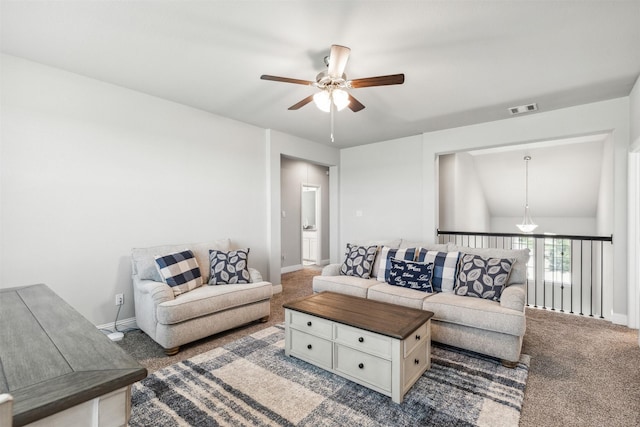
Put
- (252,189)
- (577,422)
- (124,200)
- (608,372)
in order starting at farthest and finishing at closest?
1. (252,189)
2. (124,200)
3. (608,372)
4. (577,422)

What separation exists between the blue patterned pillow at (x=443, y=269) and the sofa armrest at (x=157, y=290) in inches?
104

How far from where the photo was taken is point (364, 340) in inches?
85.9

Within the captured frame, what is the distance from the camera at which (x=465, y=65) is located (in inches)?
107

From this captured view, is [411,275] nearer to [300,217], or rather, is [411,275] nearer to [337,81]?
[337,81]

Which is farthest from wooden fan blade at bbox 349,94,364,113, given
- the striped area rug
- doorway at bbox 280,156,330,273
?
doorway at bbox 280,156,330,273

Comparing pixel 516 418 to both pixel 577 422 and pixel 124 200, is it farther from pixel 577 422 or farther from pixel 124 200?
pixel 124 200

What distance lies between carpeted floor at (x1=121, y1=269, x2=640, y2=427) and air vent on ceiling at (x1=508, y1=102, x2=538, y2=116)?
2520 mm

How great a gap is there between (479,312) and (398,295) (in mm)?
738

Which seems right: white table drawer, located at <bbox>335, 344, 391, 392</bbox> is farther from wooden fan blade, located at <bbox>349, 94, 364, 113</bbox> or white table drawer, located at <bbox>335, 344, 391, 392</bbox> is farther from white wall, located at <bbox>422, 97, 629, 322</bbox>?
white wall, located at <bbox>422, 97, 629, 322</bbox>

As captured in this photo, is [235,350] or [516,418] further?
[235,350]

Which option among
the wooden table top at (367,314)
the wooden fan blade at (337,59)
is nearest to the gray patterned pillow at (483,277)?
the wooden table top at (367,314)

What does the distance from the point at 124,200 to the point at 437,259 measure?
3459 mm

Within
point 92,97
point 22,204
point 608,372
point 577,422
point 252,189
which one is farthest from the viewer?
point 252,189

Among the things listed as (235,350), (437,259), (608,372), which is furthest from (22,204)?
(608,372)
